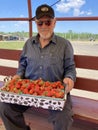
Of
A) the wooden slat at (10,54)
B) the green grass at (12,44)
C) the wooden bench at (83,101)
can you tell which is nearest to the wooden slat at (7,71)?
the wooden bench at (83,101)

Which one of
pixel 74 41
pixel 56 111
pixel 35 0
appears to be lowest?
pixel 56 111

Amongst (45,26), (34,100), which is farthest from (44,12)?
(34,100)

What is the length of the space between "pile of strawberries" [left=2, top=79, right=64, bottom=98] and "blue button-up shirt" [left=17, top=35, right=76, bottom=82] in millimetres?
159

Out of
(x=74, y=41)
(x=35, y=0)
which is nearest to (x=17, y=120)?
(x=74, y=41)

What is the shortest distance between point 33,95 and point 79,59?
796mm

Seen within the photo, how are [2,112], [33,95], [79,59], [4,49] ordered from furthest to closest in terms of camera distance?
[4,49] < [79,59] < [2,112] < [33,95]

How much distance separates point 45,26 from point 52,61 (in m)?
0.33

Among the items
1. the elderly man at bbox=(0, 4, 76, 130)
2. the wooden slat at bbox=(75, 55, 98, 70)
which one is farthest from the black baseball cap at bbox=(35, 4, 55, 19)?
the wooden slat at bbox=(75, 55, 98, 70)

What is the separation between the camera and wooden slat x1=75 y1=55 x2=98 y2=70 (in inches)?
107

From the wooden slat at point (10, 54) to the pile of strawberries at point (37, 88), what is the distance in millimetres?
818

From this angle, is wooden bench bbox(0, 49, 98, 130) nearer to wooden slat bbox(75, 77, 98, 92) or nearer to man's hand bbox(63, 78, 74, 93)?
wooden slat bbox(75, 77, 98, 92)

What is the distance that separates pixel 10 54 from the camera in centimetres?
330

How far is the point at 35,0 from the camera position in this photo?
11.2 ft

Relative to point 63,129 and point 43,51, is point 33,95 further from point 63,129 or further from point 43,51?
point 43,51
